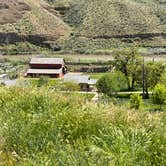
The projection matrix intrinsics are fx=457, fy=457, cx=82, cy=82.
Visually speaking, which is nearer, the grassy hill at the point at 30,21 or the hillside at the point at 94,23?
the hillside at the point at 94,23

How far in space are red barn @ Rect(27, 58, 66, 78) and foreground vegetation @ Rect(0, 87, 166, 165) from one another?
4379cm

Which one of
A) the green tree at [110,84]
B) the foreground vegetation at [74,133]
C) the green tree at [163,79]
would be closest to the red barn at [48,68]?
the green tree at [110,84]

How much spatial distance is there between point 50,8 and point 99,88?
45.2m

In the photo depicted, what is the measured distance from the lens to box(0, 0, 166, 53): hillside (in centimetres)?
7050

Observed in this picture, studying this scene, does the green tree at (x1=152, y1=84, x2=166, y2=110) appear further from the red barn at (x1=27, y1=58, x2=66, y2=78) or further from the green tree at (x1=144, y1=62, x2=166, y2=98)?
the red barn at (x1=27, y1=58, x2=66, y2=78)

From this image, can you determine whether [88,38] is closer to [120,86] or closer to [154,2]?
[154,2]

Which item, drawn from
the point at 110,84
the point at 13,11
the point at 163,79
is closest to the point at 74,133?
the point at 110,84

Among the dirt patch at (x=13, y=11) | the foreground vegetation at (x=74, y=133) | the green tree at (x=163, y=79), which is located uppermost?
the foreground vegetation at (x=74, y=133)

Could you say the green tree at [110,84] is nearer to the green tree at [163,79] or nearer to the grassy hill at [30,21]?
the green tree at [163,79]

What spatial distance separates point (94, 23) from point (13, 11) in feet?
46.2

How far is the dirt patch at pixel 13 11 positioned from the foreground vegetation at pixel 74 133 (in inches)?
Result: 2776

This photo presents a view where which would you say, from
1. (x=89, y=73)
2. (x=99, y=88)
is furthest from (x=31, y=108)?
(x=89, y=73)


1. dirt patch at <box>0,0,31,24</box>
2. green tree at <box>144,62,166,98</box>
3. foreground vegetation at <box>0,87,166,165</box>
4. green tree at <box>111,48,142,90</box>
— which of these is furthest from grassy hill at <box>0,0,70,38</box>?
foreground vegetation at <box>0,87,166,165</box>

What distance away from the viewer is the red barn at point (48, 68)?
171 feet
